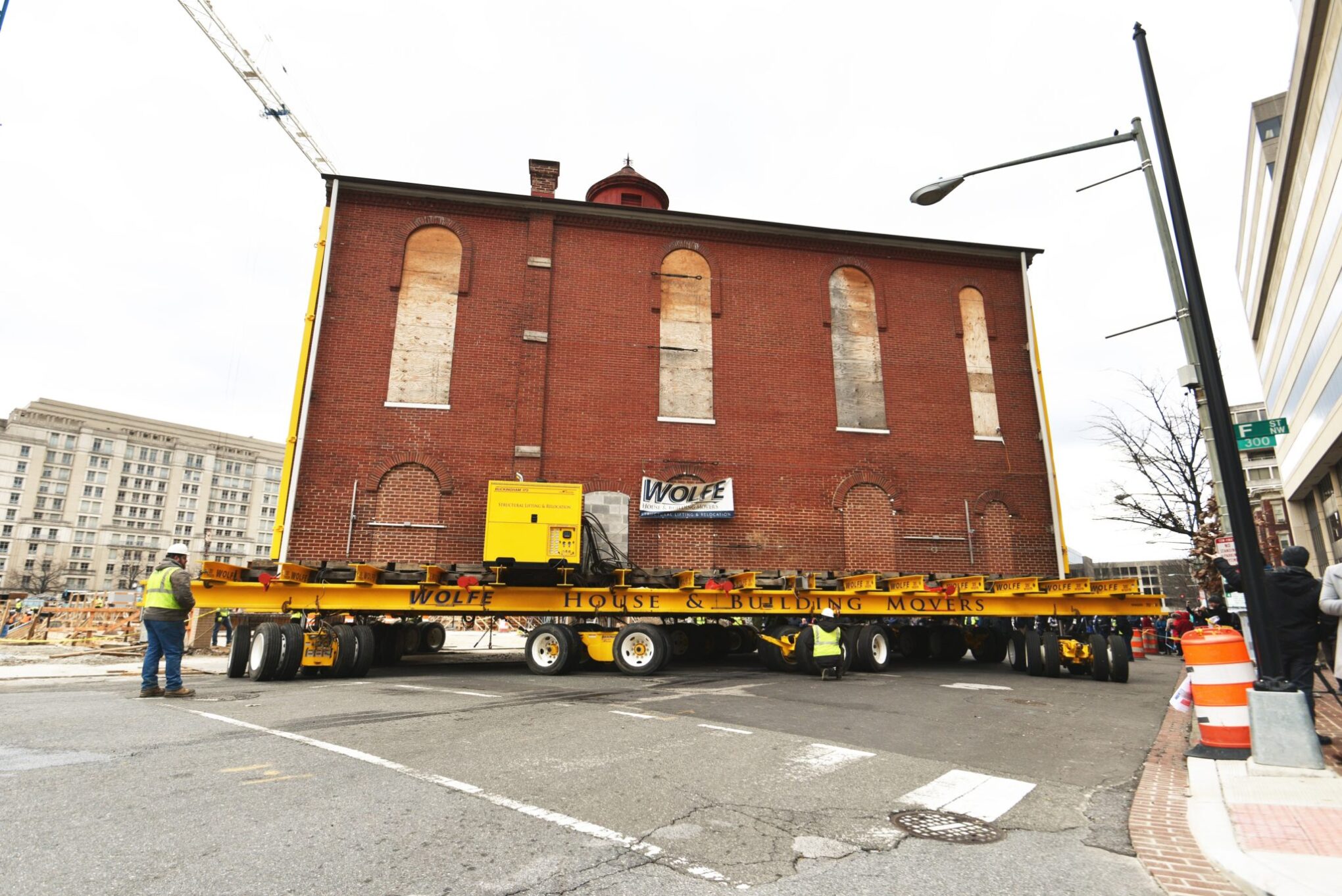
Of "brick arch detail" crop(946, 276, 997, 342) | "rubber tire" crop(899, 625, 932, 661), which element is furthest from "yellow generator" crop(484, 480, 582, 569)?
"brick arch detail" crop(946, 276, 997, 342)

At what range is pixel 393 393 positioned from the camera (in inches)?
614

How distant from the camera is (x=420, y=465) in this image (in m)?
15.3

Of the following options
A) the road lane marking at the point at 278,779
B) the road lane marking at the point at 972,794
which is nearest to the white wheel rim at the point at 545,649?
the road lane marking at the point at 278,779

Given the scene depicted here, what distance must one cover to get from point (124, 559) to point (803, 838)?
431 ft

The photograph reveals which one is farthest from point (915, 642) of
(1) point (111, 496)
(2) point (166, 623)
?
(1) point (111, 496)

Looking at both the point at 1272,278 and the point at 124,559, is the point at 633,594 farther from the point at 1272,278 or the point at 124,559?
the point at 124,559

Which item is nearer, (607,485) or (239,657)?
(239,657)

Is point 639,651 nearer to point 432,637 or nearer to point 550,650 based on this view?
point 550,650

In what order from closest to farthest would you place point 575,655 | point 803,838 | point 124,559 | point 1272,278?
point 803,838 < point 575,655 < point 1272,278 < point 124,559

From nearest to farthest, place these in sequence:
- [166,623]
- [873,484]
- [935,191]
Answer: [935,191], [166,623], [873,484]

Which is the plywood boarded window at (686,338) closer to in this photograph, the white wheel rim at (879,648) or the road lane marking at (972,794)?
the white wheel rim at (879,648)

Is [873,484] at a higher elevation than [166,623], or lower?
higher

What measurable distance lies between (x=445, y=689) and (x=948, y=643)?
11415 millimetres

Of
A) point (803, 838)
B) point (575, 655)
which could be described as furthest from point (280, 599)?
point (803, 838)
